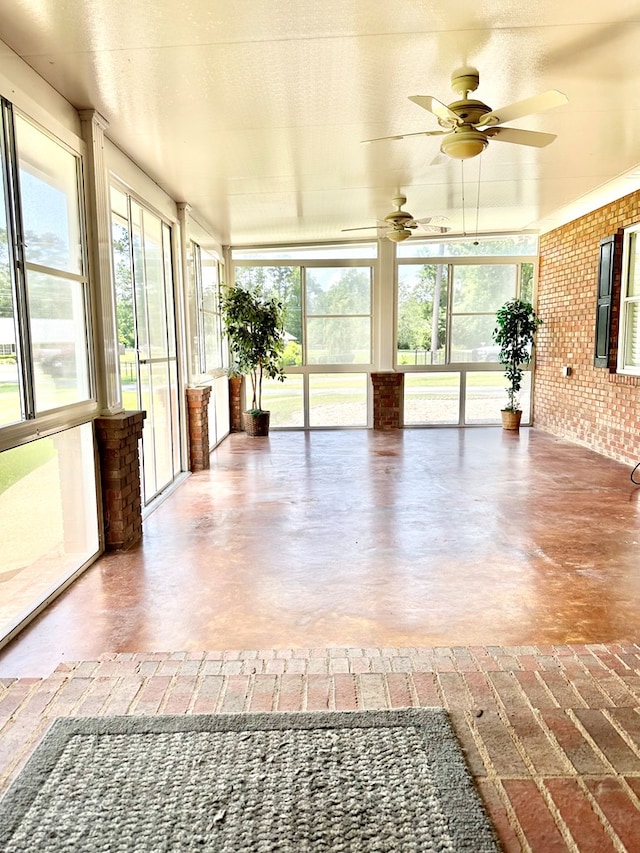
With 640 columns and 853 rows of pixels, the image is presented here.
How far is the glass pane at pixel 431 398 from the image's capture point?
31.2 ft

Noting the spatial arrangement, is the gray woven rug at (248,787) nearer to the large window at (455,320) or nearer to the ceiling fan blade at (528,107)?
the ceiling fan blade at (528,107)

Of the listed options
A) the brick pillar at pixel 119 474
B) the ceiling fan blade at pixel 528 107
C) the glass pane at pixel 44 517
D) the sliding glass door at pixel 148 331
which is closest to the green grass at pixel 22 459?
the glass pane at pixel 44 517

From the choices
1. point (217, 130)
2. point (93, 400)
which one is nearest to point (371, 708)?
point (93, 400)

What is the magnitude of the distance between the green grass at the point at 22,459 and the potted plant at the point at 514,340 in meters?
7.02

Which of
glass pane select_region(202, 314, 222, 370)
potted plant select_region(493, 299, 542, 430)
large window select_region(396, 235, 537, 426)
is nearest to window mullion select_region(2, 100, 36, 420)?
glass pane select_region(202, 314, 222, 370)

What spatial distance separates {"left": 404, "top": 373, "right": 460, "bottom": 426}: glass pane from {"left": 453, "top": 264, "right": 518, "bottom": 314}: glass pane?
1.15 meters

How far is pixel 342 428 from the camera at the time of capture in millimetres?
9648

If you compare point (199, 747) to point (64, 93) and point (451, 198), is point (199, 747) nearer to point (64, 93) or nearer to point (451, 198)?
point (64, 93)

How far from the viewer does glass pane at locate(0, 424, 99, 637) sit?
117 inches

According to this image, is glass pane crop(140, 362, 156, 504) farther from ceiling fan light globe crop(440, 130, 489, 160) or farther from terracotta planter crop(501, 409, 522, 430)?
terracotta planter crop(501, 409, 522, 430)

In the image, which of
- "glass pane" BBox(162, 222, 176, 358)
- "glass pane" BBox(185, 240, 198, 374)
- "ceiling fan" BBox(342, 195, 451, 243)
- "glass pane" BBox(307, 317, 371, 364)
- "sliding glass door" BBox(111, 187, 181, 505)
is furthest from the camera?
"glass pane" BBox(307, 317, 371, 364)

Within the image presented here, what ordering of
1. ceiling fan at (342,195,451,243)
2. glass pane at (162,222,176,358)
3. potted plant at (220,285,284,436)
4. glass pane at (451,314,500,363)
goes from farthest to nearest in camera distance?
glass pane at (451,314,500,363) → potted plant at (220,285,284,436) → ceiling fan at (342,195,451,243) → glass pane at (162,222,176,358)

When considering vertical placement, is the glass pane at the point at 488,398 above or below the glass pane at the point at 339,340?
below

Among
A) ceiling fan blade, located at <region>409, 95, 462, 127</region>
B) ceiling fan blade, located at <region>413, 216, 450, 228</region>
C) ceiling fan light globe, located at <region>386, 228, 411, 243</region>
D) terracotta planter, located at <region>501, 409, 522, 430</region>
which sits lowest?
terracotta planter, located at <region>501, 409, 522, 430</region>
